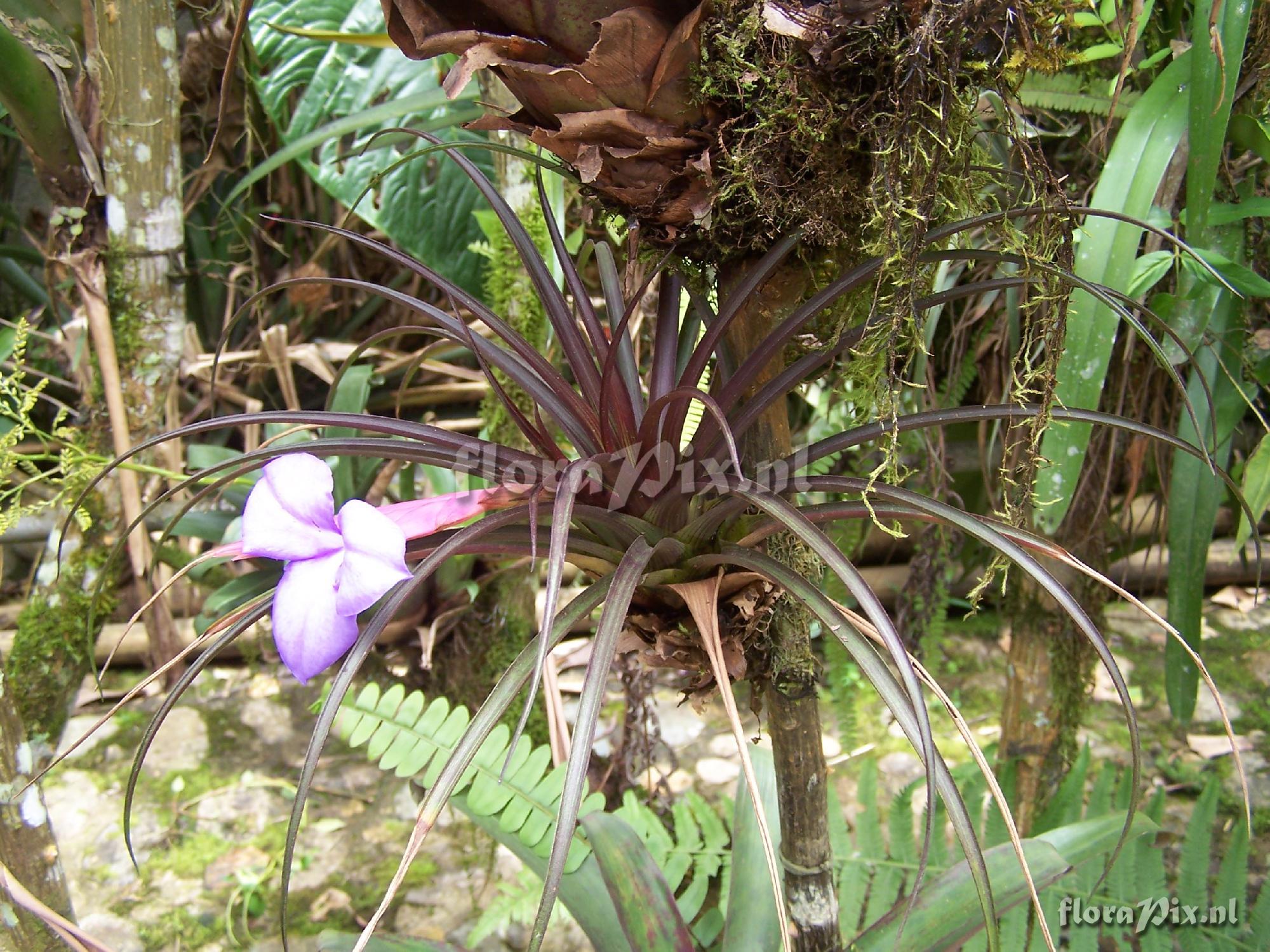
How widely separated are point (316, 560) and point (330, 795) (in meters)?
1.46

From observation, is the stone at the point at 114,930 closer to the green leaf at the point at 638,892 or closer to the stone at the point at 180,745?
the stone at the point at 180,745

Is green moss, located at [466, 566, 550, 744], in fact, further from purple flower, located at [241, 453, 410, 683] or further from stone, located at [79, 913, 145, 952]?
purple flower, located at [241, 453, 410, 683]

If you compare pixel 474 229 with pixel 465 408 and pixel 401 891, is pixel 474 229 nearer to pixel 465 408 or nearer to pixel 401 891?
pixel 465 408

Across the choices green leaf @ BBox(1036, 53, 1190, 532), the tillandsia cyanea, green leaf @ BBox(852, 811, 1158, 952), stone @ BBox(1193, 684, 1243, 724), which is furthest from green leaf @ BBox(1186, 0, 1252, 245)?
stone @ BBox(1193, 684, 1243, 724)

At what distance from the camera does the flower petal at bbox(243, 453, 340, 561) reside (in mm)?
484

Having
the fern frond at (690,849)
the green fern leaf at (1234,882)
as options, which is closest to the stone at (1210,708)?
the green fern leaf at (1234,882)

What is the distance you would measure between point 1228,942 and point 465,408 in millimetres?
1729

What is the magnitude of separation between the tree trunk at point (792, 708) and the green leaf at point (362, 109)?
1.22 m

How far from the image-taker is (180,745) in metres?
1.88

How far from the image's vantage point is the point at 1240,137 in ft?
3.10

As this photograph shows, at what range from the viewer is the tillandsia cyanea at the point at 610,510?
484 mm

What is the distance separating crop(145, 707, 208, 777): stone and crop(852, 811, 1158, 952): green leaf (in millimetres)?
1520

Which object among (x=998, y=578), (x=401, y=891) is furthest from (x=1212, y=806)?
(x=401, y=891)

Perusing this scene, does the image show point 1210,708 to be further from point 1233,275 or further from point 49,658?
point 49,658
